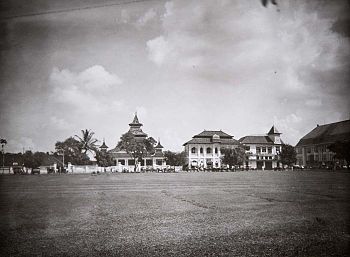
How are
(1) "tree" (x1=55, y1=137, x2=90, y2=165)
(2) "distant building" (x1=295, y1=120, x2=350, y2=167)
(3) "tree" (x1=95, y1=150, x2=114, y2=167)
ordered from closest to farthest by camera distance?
(2) "distant building" (x1=295, y1=120, x2=350, y2=167) → (3) "tree" (x1=95, y1=150, x2=114, y2=167) → (1) "tree" (x1=55, y1=137, x2=90, y2=165)

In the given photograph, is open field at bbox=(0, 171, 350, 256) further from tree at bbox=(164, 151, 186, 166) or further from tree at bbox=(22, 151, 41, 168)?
tree at bbox=(22, 151, 41, 168)

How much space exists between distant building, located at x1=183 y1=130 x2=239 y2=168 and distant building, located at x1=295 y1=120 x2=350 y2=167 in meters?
18.3

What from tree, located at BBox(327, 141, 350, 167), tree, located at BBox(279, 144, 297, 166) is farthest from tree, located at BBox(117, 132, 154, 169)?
tree, located at BBox(327, 141, 350, 167)

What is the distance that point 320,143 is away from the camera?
68.9m

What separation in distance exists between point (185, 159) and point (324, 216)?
209 ft

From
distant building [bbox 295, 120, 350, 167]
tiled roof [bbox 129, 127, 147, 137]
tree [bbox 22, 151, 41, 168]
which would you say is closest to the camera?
distant building [bbox 295, 120, 350, 167]

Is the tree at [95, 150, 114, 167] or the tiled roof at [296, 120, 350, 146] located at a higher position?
the tiled roof at [296, 120, 350, 146]

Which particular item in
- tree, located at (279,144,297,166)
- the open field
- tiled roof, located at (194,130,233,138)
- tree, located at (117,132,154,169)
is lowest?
the open field

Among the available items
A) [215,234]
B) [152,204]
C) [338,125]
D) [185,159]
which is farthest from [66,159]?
[215,234]

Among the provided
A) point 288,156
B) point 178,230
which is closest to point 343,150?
point 288,156

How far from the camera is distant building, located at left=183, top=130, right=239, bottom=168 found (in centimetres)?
7547

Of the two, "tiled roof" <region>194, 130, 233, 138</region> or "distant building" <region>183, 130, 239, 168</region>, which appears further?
"tiled roof" <region>194, 130, 233, 138</region>

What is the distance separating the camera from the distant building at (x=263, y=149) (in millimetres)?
80375

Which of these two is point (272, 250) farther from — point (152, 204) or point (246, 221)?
point (152, 204)
